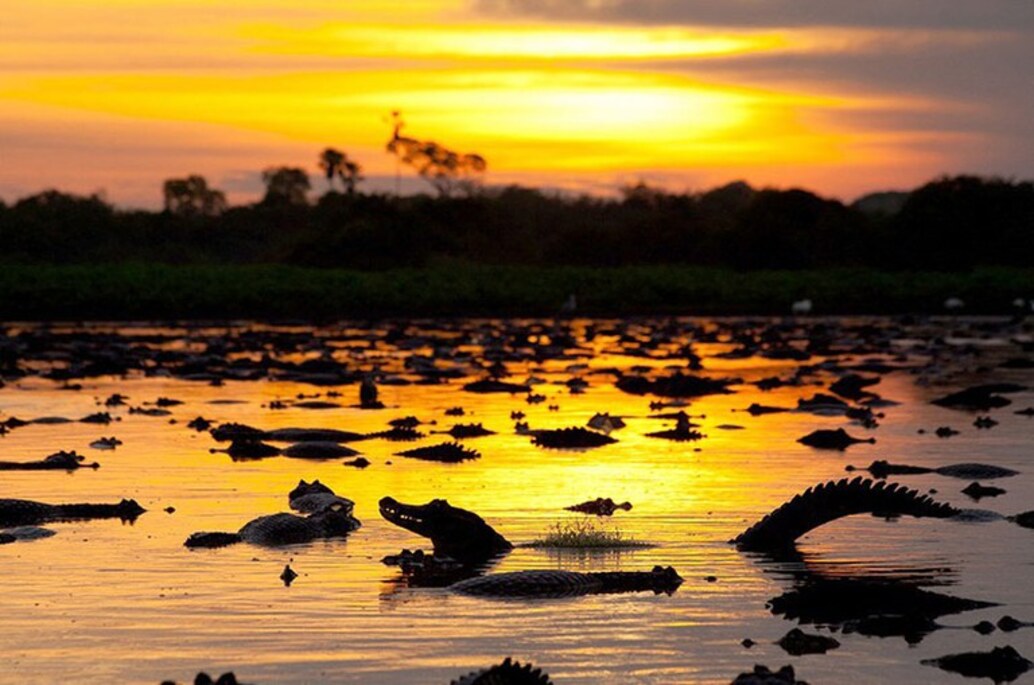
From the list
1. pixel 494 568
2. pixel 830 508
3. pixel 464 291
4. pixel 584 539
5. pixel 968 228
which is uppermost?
pixel 968 228

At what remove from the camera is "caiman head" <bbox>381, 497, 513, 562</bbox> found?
574 inches

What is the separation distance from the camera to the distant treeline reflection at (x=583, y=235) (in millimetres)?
95188

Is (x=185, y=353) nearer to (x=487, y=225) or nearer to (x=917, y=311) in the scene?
(x=917, y=311)

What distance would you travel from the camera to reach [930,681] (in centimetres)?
1064

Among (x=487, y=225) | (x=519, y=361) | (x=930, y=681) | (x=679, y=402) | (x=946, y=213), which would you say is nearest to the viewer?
(x=930, y=681)

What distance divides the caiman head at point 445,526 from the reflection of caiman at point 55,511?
11.9 ft

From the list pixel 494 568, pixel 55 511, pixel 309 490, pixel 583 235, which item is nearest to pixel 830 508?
pixel 494 568

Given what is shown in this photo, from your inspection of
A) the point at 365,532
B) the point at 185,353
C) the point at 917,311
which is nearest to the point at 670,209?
the point at 917,311

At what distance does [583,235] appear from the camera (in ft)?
340

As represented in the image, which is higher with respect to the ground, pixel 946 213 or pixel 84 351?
pixel 946 213

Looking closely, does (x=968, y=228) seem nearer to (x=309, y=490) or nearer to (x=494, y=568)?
(x=309, y=490)

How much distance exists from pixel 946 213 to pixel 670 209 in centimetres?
2951

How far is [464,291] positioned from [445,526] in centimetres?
6765

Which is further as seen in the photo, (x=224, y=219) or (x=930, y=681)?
(x=224, y=219)
